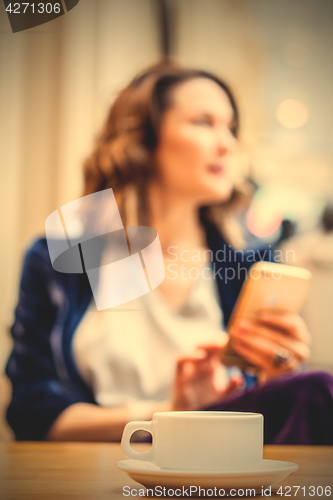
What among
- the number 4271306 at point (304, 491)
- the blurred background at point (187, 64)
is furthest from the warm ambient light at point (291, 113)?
the number 4271306 at point (304, 491)

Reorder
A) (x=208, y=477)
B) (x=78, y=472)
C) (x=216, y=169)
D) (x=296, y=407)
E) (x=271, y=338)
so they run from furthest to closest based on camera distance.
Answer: (x=216, y=169) < (x=271, y=338) < (x=296, y=407) < (x=78, y=472) < (x=208, y=477)

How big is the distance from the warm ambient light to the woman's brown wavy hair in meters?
0.10

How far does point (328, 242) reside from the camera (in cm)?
100

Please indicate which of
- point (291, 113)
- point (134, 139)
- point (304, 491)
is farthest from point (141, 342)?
point (304, 491)

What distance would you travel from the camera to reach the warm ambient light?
1.03 metres

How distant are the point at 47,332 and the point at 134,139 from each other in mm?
442

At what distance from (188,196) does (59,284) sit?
33 cm

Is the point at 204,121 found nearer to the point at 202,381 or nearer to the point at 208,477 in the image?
the point at 202,381

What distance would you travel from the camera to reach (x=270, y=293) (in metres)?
0.88

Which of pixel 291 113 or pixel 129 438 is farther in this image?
pixel 291 113

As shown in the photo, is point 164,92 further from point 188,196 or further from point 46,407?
point 46,407

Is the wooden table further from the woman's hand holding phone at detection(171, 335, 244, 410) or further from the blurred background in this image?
the blurred background

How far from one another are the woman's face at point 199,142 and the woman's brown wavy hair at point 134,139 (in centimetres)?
2

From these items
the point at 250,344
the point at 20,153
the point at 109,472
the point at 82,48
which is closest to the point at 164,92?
the point at 82,48
